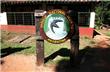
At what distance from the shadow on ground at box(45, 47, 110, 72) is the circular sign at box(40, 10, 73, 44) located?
113 centimetres

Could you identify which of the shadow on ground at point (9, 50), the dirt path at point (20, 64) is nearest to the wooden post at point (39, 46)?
the dirt path at point (20, 64)

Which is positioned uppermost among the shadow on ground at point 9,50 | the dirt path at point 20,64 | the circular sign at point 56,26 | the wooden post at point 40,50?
the circular sign at point 56,26

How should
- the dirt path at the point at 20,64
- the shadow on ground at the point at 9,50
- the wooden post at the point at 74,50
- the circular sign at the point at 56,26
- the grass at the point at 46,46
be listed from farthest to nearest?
1. the shadow on ground at the point at 9,50
2. the grass at the point at 46,46
3. the wooden post at the point at 74,50
4. the dirt path at the point at 20,64
5. the circular sign at the point at 56,26

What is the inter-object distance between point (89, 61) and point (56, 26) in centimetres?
238

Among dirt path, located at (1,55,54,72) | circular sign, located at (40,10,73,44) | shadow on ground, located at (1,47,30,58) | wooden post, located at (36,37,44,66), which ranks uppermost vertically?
circular sign, located at (40,10,73,44)

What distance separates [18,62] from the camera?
32.6ft

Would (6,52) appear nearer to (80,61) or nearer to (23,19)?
(80,61)

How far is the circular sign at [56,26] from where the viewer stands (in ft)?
29.4

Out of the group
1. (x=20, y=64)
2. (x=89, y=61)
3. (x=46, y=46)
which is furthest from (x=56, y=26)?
(x=46, y=46)

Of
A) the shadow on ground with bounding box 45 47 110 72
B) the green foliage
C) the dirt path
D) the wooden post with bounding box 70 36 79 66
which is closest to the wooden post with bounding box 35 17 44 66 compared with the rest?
the dirt path

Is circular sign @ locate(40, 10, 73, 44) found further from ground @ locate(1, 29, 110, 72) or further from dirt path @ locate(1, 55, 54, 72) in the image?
dirt path @ locate(1, 55, 54, 72)

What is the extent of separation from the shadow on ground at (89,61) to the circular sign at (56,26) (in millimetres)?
1132

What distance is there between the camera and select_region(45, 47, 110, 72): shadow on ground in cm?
915

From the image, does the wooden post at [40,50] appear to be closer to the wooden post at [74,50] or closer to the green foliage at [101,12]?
the wooden post at [74,50]
